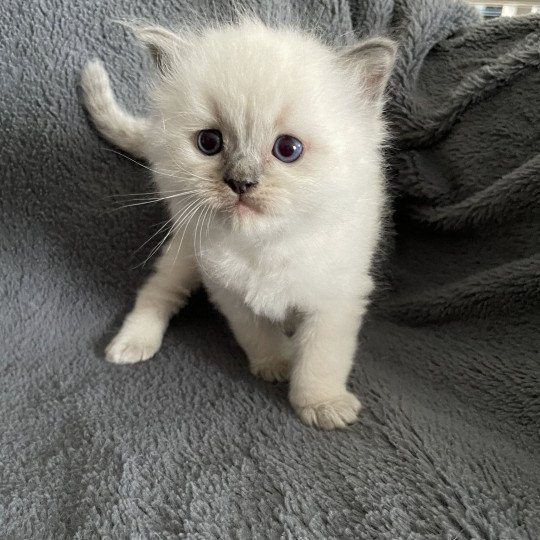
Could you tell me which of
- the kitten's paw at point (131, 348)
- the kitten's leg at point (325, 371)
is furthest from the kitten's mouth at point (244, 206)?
the kitten's paw at point (131, 348)

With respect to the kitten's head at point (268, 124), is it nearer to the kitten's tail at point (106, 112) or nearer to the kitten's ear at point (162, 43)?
the kitten's ear at point (162, 43)

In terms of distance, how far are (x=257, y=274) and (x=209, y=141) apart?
0.23 meters

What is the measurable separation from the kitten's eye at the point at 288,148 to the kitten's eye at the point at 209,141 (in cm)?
9

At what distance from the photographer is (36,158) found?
1.29m

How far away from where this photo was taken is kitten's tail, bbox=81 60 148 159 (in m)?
1.27

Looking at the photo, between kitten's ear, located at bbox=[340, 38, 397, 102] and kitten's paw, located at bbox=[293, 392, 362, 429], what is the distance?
1.69ft

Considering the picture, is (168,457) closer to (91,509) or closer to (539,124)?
(91,509)

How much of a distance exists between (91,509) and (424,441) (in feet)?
1.68

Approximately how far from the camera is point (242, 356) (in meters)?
1.19

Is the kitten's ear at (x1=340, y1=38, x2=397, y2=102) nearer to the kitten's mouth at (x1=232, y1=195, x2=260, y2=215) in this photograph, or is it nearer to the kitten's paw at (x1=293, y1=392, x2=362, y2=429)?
the kitten's mouth at (x1=232, y1=195, x2=260, y2=215)

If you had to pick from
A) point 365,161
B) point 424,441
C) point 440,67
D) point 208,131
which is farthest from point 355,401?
point 440,67

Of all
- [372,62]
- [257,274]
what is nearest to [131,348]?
[257,274]

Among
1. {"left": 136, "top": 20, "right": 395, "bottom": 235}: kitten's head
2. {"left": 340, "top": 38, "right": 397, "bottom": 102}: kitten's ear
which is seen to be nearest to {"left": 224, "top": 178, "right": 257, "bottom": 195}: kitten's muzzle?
{"left": 136, "top": 20, "right": 395, "bottom": 235}: kitten's head

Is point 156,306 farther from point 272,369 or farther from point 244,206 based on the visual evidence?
point 244,206
